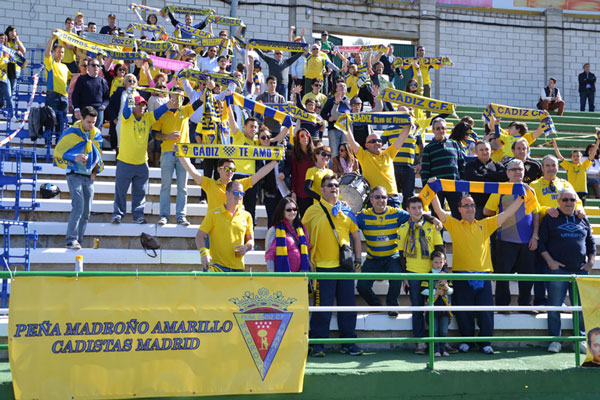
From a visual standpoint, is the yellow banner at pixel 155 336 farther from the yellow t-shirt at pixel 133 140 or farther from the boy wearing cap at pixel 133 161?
the yellow t-shirt at pixel 133 140

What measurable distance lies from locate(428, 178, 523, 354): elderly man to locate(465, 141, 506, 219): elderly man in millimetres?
1021

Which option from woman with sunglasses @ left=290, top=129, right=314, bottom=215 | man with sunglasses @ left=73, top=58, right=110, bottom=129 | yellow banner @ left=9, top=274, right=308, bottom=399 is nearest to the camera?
yellow banner @ left=9, top=274, right=308, bottom=399

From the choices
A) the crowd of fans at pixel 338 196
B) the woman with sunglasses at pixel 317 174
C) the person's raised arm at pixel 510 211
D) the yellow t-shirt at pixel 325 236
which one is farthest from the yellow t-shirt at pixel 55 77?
the person's raised arm at pixel 510 211

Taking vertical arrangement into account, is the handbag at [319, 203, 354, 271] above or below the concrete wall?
below

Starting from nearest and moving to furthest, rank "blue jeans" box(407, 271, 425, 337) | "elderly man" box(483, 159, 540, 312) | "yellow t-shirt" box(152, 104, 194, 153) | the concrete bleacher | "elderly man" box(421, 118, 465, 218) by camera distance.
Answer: "blue jeans" box(407, 271, 425, 337), the concrete bleacher, "elderly man" box(483, 159, 540, 312), "elderly man" box(421, 118, 465, 218), "yellow t-shirt" box(152, 104, 194, 153)

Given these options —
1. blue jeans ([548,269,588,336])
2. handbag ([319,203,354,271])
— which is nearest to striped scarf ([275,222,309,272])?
handbag ([319,203,354,271])

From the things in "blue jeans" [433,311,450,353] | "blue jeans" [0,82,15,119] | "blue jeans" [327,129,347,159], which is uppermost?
"blue jeans" [0,82,15,119]

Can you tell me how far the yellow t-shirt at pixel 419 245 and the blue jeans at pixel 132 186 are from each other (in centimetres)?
384

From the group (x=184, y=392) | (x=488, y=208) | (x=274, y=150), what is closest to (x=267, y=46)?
(x=274, y=150)

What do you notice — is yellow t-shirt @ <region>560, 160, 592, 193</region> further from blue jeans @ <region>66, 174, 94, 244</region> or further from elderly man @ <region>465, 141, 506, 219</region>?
blue jeans @ <region>66, 174, 94, 244</region>

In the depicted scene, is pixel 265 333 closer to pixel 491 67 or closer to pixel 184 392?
pixel 184 392

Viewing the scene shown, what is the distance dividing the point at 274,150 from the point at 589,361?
4.20 meters

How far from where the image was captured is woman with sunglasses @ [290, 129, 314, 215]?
9.55m

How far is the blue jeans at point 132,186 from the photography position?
9852 millimetres
